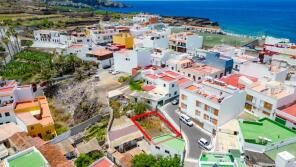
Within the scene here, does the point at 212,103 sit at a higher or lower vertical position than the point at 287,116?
higher

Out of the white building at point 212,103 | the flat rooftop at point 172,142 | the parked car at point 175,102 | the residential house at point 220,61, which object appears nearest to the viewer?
the flat rooftop at point 172,142

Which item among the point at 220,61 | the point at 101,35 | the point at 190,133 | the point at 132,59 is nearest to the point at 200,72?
the point at 220,61

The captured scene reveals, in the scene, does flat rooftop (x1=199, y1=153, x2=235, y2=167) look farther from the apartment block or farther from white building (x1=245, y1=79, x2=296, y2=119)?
the apartment block

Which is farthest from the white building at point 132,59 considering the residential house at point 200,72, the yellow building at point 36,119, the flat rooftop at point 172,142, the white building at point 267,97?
the flat rooftop at point 172,142

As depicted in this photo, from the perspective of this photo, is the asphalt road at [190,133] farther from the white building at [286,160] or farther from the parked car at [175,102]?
the white building at [286,160]

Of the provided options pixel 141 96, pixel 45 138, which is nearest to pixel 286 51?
pixel 141 96

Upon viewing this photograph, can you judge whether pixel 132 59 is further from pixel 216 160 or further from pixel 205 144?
pixel 216 160

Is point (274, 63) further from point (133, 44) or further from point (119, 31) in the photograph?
point (119, 31)
